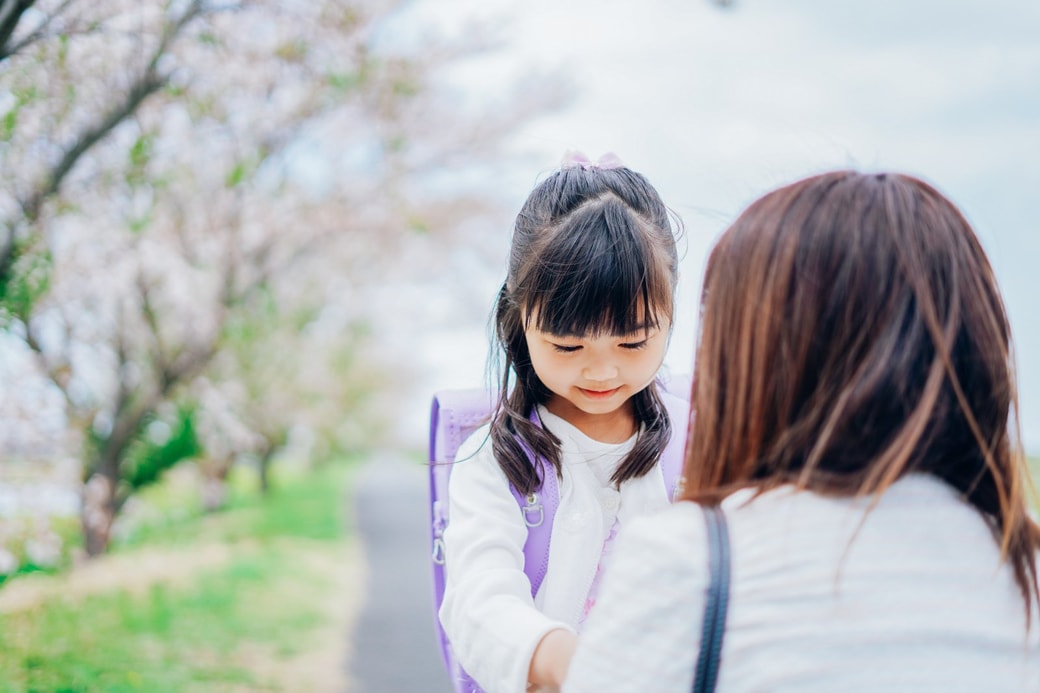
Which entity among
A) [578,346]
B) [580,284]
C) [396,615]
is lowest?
[396,615]

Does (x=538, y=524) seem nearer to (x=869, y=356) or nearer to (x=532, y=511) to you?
(x=532, y=511)

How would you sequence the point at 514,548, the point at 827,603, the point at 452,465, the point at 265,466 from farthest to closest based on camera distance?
the point at 265,466 → the point at 452,465 → the point at 514,548 → the point at 827,603

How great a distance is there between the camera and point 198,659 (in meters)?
5.16

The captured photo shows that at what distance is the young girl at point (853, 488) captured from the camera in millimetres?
1028

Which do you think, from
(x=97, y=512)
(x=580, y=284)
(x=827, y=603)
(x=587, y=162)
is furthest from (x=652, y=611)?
(x=97, y=512)

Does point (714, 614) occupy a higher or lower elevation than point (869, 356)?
lower

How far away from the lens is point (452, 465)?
6.00 feet

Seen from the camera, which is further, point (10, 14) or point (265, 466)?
point (265, 466)

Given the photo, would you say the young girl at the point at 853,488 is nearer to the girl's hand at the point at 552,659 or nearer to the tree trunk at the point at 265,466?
the girl's hand at the point at 552,659

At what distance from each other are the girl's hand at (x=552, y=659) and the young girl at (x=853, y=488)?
0.21 m

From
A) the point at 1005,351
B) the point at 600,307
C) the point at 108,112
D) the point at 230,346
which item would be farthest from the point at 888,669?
the point at 230,346

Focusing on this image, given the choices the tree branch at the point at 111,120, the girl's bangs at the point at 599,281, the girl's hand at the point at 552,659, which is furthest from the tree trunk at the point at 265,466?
the girl's hand at the point at 552,659

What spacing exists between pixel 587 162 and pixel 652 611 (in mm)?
1125

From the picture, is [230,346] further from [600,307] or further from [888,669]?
[888,669]
